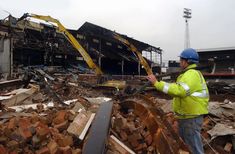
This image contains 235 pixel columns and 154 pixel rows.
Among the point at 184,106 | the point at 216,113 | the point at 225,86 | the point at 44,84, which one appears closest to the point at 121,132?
the point at 184,106

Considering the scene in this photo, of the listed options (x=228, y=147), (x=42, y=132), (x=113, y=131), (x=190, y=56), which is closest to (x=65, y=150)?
(x=42, y=132)

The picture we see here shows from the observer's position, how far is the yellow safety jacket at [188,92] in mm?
4172

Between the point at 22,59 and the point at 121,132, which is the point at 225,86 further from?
the point at 22,59

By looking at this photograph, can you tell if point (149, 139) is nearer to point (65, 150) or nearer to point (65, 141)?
point (65, 141)

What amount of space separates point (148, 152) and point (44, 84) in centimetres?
691

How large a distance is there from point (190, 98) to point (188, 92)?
0.20 m

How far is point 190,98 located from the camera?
4.38 metres

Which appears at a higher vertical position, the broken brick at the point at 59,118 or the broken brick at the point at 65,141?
the broken brick at the point at 59,118

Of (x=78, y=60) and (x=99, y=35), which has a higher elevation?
(x=99, y=35)

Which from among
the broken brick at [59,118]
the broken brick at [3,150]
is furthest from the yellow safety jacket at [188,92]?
the broken brick at [3,150]

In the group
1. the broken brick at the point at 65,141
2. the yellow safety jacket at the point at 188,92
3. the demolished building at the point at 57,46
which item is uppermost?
the demolished building at the point at 57,46

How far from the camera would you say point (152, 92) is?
51.3 feet

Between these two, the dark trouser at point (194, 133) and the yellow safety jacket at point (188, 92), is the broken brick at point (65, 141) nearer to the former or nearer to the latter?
the yellow safety jacket at point (188, 92)

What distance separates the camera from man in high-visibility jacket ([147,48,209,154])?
423cm
